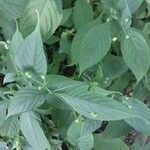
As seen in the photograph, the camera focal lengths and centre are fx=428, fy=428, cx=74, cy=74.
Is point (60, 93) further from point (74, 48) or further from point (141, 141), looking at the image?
point (141, 141)

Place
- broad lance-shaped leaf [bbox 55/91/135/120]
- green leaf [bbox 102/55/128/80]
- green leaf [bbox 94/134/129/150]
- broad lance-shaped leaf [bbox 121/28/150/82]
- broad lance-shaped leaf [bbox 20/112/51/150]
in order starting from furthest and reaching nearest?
green leaf [bbox 94/134/129/150] → green leaf [bbox 102/55/128/80] → broad lance-shaped leaf [bbox 121/28/150/82] → broad lance-shaped leaf [bbox 20/112/51/150] → broad lance-shaped leaf [bbox 55/91/135/120]

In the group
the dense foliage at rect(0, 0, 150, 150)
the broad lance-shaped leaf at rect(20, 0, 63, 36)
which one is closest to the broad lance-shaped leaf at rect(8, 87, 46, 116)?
the dense foliage at rect(0, 0, 150, 150)

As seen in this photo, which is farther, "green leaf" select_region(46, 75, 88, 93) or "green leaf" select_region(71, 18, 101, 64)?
"green leaf" select_region(71, 18, 101, 64)

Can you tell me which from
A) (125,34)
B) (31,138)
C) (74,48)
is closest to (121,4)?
(125,34)

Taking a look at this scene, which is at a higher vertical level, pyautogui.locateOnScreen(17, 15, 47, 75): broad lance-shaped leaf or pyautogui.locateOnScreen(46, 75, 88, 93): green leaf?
pyautogui.locateOnScreen(17, 15, 47, 75): broad lance-shaped leaf

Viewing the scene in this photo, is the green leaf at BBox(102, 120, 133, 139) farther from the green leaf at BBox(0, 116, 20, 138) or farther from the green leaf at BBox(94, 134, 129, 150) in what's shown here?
the green leaf at BBox(0, 116, 20, 138)

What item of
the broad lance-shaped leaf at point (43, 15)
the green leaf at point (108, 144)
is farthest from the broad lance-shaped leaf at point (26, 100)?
the green leaf at point (108, 144)
